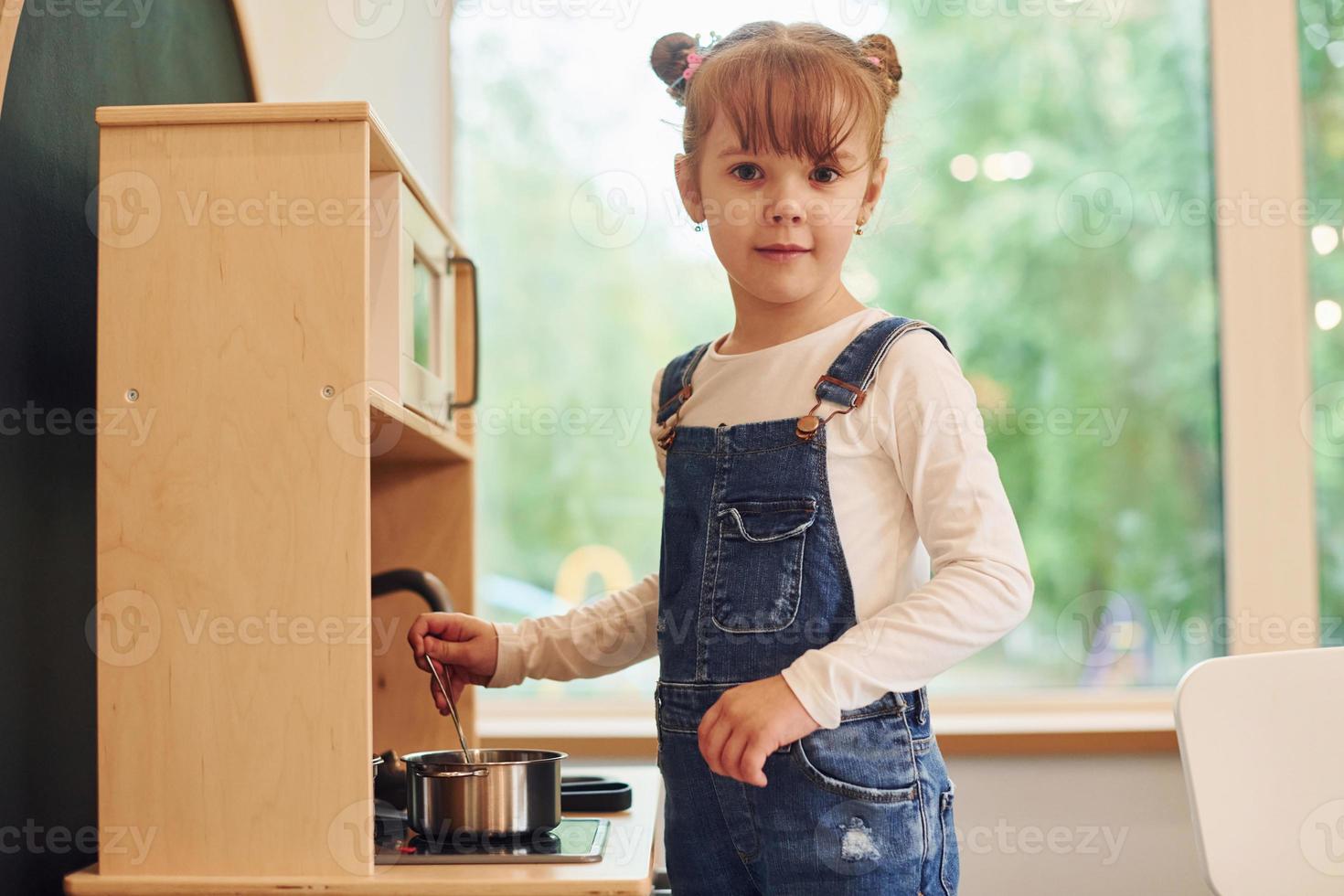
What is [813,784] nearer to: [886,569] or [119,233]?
[886,569]

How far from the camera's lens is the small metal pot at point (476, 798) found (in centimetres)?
107

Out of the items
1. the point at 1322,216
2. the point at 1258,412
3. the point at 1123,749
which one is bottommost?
the point at 1123,749

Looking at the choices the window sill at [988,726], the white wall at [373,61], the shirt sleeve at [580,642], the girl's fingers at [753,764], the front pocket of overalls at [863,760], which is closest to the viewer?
the girl's fingers at [753,764]

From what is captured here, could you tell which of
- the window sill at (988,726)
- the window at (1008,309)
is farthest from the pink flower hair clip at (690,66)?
the window sill at (988,726)

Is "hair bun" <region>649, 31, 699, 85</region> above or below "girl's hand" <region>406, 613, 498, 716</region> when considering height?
above

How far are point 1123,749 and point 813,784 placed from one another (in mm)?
1257

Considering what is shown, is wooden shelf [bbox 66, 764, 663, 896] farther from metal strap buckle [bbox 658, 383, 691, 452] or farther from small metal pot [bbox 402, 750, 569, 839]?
metal strap buckle [bbox 658, 383, 691, 452]

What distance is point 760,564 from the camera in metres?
1.03

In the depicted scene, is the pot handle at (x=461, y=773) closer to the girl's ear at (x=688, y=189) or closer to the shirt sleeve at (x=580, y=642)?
the shirt sleeve at (x=580, y=642)

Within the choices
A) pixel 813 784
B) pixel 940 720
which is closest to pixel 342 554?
pixel 813 784

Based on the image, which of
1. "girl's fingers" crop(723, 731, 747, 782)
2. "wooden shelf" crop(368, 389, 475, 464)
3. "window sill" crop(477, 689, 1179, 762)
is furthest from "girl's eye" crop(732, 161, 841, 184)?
"window sill" crop(477, 689, 1179, 762)

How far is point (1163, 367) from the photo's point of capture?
7.37ft

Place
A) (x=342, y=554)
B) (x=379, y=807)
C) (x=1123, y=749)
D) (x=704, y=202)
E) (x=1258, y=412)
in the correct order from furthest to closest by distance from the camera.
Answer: (x=1258, y=412), (x=1123, y=749), (x=379, y=807), (x=704, y=202), (x=342, y=554)

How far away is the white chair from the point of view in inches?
49.4
